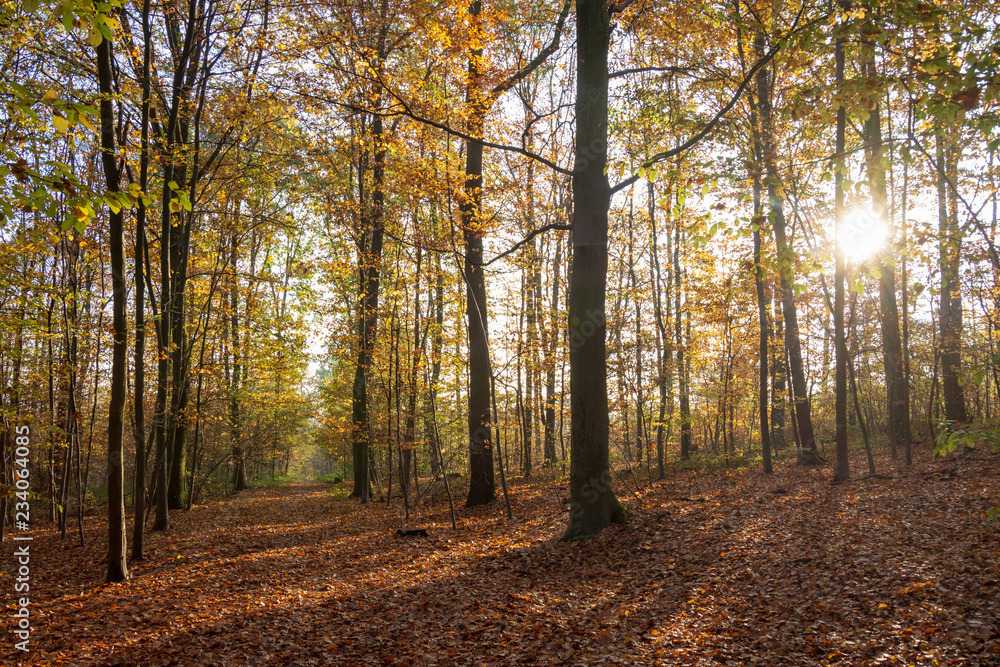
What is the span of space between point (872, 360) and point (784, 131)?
1187 centimetres

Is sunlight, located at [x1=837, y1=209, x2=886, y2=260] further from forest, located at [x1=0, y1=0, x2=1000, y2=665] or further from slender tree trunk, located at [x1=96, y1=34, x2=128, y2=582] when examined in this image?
slender tree trunk, located at [x1=96, y1=34, x2=128, y2=582]

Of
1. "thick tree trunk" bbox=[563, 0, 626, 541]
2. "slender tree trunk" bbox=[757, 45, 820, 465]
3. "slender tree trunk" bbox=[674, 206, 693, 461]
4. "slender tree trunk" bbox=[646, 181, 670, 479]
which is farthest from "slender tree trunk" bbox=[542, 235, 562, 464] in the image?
"slender tree trunk" bbox=[757, 45, 820, 465]

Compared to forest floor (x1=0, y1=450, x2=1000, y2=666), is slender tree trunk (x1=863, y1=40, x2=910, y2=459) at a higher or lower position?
higher

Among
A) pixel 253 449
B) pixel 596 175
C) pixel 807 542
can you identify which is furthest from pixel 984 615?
pixel 253 449

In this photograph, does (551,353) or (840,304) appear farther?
(551,353)

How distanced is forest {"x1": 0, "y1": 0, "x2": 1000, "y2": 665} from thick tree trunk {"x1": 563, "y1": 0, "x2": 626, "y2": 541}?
0.16 feet

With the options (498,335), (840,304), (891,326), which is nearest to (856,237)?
(840,304)

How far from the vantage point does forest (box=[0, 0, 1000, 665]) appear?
4559 millimetres

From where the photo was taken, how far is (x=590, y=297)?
24.6ft

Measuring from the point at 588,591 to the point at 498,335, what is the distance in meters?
12.8

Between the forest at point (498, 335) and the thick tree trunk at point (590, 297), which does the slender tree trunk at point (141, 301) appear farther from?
the thick tree trunk at point (590, 297)

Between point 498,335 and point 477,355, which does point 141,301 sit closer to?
point 477,355

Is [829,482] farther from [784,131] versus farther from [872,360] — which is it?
[872,360]

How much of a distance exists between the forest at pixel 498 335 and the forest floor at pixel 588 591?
52mm
